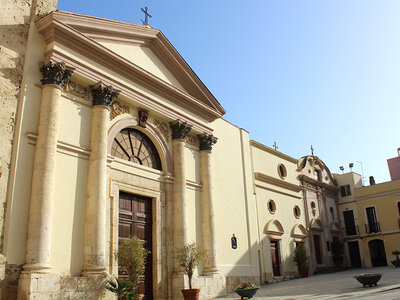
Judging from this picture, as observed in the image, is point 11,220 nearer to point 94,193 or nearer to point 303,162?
point 94,193

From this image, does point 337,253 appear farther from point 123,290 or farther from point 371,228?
point 123,290

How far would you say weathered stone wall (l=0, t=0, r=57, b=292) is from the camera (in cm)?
1098

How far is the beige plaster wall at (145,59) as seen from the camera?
15.2 m

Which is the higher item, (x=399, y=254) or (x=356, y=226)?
(x=356, y=226)

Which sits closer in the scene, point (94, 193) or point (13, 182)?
point (13, 182)

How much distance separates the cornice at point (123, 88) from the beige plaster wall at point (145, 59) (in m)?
1.35

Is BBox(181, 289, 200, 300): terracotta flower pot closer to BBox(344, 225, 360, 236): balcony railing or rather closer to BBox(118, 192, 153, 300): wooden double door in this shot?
BBox(118, 192, 153, 300): wooden double door

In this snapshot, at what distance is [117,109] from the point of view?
14617 millimetres

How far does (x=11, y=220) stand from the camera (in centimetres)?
1057

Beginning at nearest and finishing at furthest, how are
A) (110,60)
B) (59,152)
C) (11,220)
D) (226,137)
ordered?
(11,220) → (59,152) → (110,60) → (226,137)

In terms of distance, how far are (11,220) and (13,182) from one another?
0.99 meters

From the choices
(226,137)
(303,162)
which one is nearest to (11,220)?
(226,137)

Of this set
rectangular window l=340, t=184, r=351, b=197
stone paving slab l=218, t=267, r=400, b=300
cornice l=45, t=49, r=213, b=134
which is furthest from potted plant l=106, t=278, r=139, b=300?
rectangular window l=340, t=184, r=351, b=197

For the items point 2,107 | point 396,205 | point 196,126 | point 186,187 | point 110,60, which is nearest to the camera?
point 2,107
